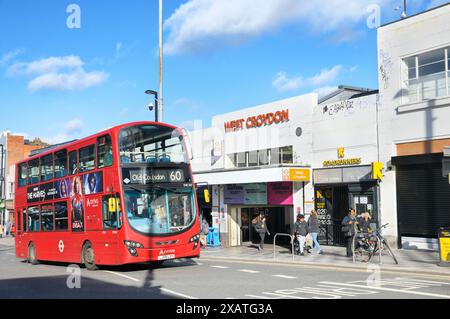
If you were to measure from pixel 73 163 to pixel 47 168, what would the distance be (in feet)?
7.76

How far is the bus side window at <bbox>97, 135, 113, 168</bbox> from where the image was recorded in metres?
15.2

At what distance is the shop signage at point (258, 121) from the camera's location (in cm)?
2519

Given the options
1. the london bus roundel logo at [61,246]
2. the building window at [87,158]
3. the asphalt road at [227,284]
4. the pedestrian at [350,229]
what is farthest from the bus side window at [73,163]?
the pedestrian at [350,229]

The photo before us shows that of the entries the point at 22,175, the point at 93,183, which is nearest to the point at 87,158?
the point at 93,183

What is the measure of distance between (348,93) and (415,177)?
8.30 metres

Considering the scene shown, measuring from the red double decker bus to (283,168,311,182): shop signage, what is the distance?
7.52m

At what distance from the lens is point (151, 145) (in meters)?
15.6

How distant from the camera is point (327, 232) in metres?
22.9

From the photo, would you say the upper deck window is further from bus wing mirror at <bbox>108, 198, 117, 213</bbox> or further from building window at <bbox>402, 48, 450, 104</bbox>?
building window at <bbox>402, 48, 450, 104</bbox>

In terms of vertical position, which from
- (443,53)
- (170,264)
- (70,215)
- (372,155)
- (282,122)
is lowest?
(170,264)

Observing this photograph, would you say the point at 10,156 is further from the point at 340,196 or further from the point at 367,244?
the point at 367,244
